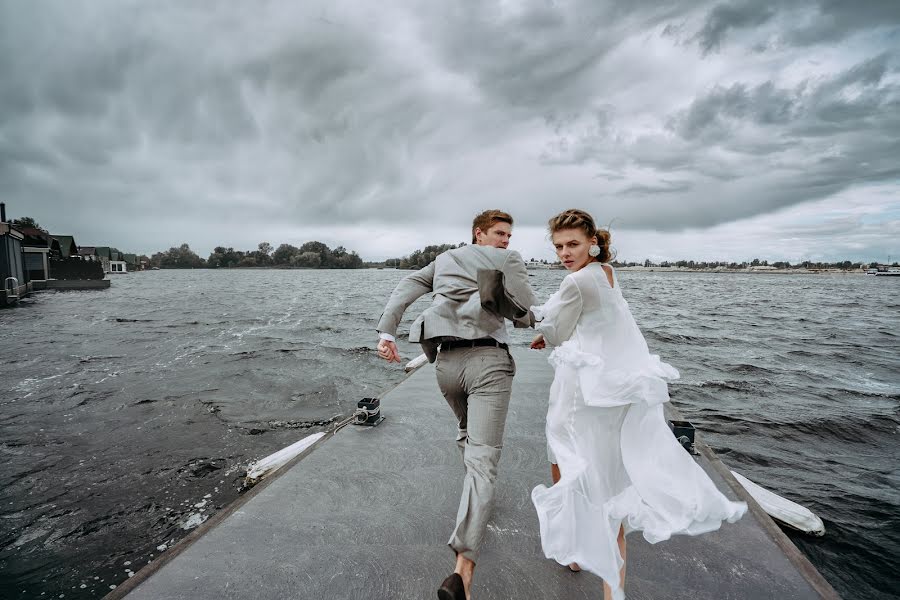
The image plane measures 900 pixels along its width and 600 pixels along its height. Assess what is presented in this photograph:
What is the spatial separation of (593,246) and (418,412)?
4.14 metres

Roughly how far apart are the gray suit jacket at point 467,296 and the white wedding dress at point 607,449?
30 centimetres

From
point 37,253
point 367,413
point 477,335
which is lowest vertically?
point 367,413

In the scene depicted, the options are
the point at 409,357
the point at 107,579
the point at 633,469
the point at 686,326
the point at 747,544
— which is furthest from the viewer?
the point at 686,326

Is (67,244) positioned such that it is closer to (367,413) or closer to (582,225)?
(367,413)

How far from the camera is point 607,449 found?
2332mm

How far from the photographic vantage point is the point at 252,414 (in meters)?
9.25

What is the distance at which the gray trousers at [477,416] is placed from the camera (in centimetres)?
220

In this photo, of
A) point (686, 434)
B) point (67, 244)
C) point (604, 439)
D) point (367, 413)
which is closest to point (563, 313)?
point (604, 439)

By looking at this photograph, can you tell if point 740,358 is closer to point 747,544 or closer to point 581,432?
point 747,544

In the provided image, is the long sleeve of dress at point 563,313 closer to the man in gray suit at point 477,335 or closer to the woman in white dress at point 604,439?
the woman in white dress at point 604,439

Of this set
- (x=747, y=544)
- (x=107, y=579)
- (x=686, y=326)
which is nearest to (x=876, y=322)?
(x=686, y=326)

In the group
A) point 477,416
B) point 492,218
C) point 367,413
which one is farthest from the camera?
point 367,413

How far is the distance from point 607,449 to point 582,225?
126 cm

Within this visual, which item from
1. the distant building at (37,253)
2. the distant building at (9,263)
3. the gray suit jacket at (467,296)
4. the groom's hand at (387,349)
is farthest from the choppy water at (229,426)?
the distant building at (37,253)
